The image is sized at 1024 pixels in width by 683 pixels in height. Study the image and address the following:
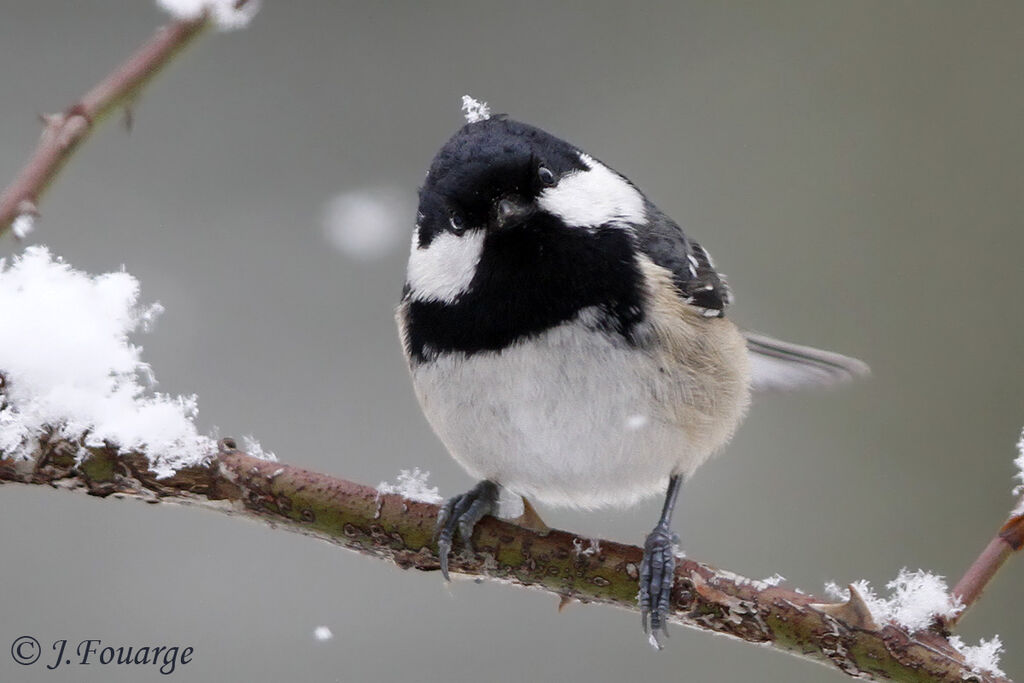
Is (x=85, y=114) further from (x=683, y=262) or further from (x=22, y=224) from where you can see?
(x=683, y=262)

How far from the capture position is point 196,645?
7.73 ft

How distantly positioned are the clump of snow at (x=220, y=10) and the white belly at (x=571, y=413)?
689mm

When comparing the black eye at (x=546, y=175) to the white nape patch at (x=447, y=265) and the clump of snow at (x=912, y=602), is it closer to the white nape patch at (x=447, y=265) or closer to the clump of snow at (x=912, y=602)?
the white nape patch at (x=447, y=265)

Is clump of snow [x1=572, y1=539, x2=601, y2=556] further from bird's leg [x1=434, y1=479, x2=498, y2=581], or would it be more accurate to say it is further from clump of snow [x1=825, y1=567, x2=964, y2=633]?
clump of snow [x1=825, y1=567, x2=964, y2=633]

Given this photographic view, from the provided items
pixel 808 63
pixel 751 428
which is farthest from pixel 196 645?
pixel 808 63

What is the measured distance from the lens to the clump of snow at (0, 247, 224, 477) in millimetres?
1158

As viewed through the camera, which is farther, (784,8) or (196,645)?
(784,8)

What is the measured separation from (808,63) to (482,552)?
1983mm

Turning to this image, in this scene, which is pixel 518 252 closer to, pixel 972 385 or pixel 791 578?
pixel 791 578

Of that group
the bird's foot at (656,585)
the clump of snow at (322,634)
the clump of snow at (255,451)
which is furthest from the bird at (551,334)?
the clump of snow at (322,634)

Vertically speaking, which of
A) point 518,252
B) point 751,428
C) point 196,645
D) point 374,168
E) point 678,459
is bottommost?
point 196,645

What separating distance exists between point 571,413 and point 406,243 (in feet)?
3.88

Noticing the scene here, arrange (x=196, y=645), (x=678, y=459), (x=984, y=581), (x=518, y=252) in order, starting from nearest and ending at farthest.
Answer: (x=984, y=581) < (x=518, y=252) < (x=678, y=459) < (x=196, y=645)

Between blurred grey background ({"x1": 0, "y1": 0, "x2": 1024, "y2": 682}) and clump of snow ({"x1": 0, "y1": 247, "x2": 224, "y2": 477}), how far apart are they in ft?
3.91
